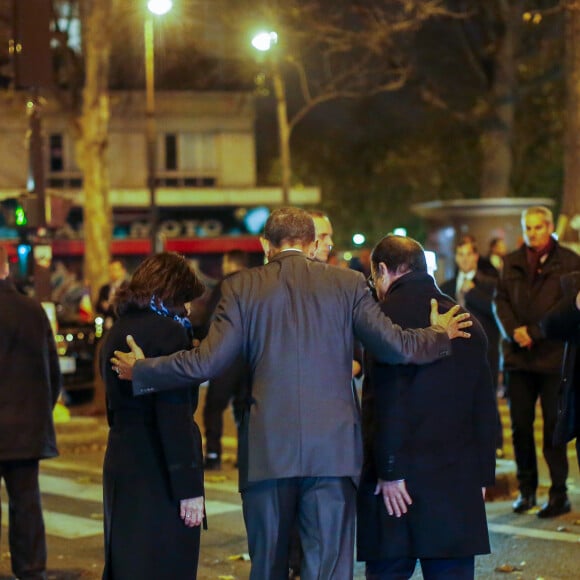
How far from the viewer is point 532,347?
28.8 ft

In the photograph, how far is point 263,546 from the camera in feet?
17.1

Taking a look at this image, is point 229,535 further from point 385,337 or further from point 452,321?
point 385,337

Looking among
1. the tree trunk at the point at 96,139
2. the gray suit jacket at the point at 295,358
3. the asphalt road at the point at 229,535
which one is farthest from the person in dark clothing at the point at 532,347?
the tree trunk at the point at 96,139

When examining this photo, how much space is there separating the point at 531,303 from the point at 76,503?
412 centimetres

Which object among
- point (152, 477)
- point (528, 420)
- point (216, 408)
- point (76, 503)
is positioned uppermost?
point (152, 477)

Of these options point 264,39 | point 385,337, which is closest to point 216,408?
point 385,337

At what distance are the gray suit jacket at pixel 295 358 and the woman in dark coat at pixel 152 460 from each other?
7.8 inches

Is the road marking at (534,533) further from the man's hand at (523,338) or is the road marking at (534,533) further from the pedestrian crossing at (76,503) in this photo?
the pedestrian crossing at (76,503)

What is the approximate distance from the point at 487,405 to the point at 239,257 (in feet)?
19.6

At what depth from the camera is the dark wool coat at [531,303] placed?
8750mm

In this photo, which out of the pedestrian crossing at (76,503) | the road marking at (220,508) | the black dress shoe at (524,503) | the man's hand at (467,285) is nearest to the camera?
the black dress shoe at (524,503)

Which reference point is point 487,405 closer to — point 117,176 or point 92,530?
point 92,530

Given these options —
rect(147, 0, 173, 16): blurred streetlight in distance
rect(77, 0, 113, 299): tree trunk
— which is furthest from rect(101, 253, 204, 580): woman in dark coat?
rect(147, 0, 173, 16): blurred streetlight in distance

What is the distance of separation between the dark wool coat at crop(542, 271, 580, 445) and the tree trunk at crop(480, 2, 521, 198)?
26496mm
